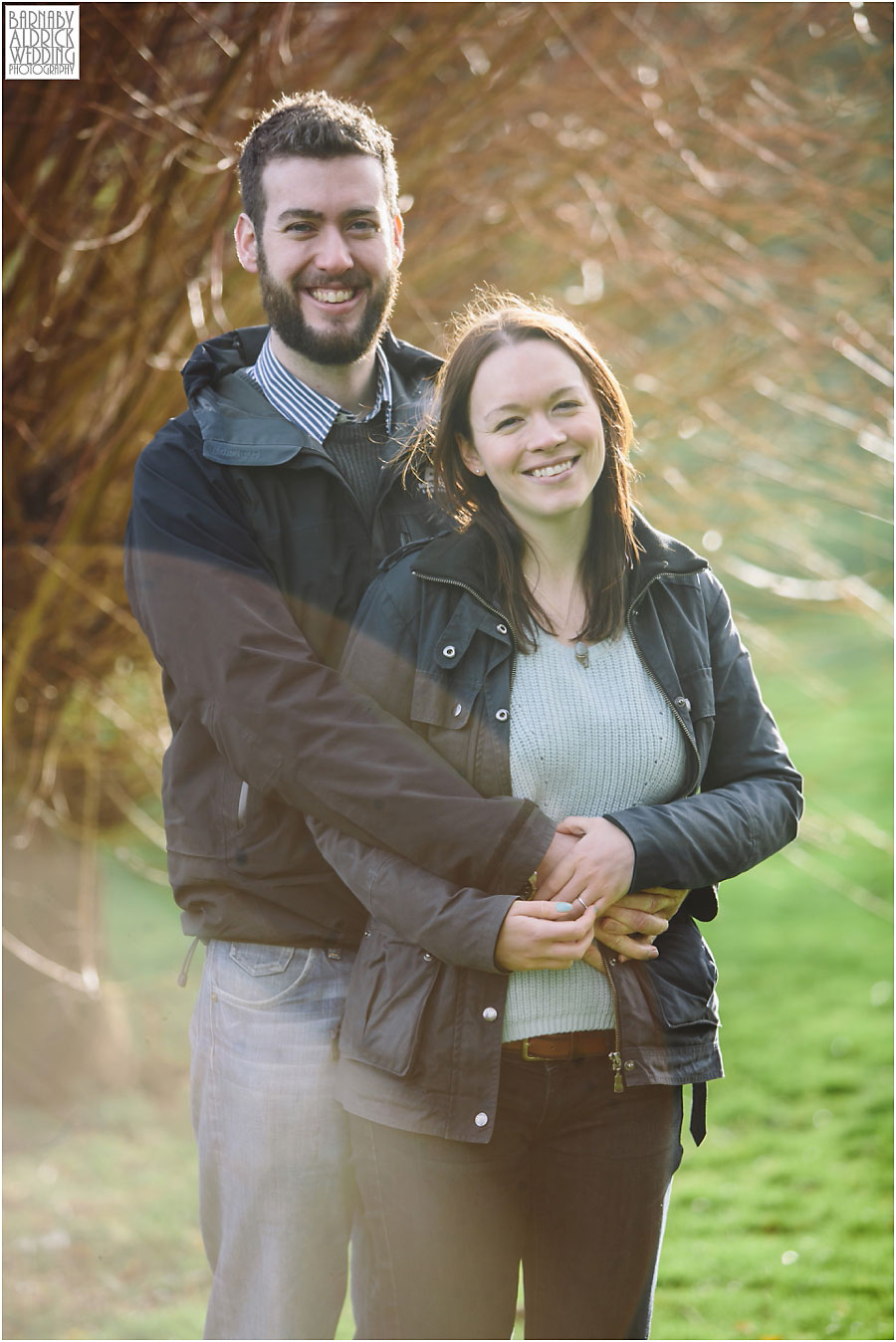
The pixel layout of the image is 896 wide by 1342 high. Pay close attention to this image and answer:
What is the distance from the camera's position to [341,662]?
1701 millimetres

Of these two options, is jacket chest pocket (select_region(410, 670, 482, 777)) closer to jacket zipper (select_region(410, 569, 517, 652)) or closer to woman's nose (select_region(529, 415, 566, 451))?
jacket zipper (select_region(410, 569, 517, 652))

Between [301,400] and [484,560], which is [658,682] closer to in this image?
[484,560]

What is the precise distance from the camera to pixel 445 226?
411cm

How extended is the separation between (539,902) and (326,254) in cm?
105

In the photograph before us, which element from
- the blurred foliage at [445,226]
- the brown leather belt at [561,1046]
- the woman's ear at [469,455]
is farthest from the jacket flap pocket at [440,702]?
the blurred foliage at [445,226]

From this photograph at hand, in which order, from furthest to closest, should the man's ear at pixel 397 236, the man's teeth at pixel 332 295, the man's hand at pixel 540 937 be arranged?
the man's ear at pixel 397 236, the man's teeth at pixel 332 295, the man's hand at pixel 540 937

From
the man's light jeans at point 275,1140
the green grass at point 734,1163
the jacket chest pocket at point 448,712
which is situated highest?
the jacket chest pocket at point 448,712

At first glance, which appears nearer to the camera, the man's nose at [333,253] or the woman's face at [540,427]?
the woman's face at [540,427]

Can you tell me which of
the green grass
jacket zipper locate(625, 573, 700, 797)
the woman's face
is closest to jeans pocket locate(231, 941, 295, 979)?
jacket zipper locate(625, 573, 700, 797)

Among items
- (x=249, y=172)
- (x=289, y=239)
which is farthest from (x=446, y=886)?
(x=249, y=172)

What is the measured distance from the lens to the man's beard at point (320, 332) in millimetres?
1885

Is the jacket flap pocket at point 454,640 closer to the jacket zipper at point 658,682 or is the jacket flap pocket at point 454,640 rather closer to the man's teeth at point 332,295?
the jacket zipper at point 658,682

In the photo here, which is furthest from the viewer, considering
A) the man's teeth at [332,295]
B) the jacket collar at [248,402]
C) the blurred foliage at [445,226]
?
the blurred foliage at [445,226]

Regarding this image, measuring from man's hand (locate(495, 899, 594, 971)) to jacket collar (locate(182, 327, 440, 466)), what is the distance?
0.75m
